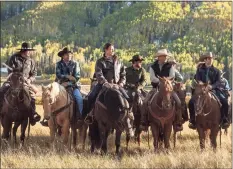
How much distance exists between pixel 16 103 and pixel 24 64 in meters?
1.20

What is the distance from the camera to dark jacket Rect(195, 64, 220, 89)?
37.8 ft

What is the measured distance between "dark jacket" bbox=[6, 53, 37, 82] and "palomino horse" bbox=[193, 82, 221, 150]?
182 inches

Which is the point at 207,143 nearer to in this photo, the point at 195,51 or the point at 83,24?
the point at 195,51

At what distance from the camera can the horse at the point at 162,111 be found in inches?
406

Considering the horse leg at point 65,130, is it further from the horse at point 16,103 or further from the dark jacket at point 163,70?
the dark jacket at point 163,70

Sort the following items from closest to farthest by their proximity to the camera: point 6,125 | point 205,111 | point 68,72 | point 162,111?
point 162,111 < point 205,111 < point 6,125 < point 68,72

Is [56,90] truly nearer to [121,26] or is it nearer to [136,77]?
[136,77]

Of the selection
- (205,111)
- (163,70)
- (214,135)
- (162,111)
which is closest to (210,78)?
(205,111)

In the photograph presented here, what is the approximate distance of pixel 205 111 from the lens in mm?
10953

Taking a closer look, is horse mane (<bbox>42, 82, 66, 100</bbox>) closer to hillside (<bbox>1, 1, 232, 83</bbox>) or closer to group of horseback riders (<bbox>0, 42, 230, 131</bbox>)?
group of horseback riders (<bbox>0, 42, 230, 131</bbox>)

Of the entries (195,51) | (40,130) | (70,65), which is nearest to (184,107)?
(70,65)

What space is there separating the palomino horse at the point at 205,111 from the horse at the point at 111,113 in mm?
1745

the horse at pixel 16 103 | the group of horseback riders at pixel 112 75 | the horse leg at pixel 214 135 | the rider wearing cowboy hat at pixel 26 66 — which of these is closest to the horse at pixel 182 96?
the group of horseback riders at pixel 112 75

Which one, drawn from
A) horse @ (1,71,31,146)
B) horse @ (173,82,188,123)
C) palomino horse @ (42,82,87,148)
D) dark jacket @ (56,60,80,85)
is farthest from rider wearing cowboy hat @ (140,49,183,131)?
horse @ (1,71,31,146)
